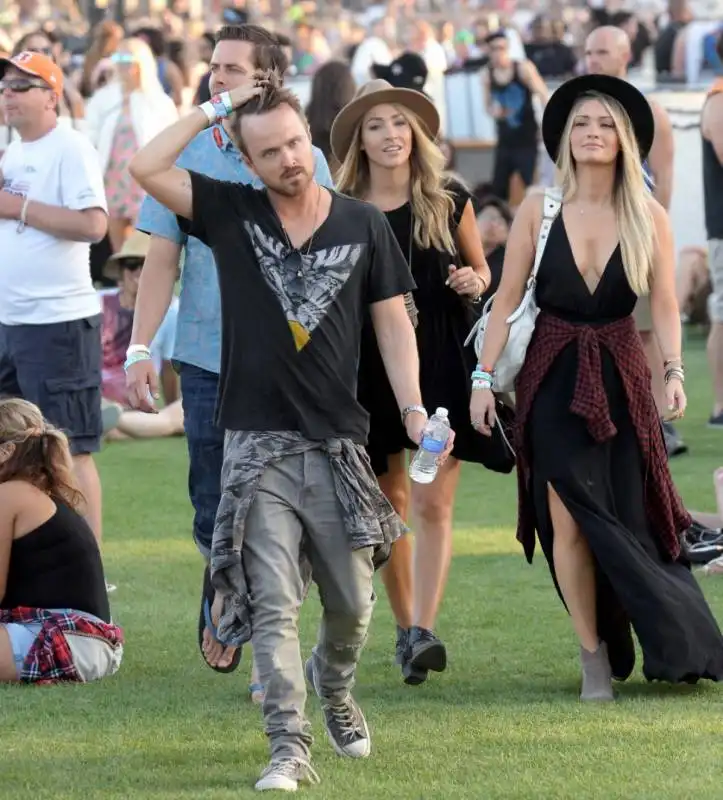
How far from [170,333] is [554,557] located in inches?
239

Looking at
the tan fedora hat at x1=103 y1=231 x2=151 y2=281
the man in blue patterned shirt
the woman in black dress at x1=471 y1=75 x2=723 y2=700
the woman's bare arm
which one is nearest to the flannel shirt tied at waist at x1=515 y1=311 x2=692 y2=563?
the woman in black dress at x1=471 y1=75 x2=723 y2=700

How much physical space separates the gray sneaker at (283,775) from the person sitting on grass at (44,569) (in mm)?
1694

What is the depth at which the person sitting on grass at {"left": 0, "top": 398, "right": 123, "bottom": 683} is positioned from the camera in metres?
6.69

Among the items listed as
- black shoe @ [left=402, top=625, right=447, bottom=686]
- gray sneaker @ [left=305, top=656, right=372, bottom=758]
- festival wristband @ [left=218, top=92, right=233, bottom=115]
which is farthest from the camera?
black shoe @ [left=402, top=625, right=447, bottom=686]

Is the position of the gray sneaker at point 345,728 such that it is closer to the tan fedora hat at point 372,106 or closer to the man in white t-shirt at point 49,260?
the tan fedora hat at point 372,106

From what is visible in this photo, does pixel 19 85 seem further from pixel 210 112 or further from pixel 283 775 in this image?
pixel 283 775

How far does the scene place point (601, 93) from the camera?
6496 mm

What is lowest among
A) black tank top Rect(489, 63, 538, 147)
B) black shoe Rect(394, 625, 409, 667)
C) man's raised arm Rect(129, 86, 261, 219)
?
black tank top Rect(489, 63, 538, 147)

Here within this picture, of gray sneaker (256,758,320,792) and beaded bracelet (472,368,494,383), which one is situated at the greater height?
beaded bracelet (472,368,494,383)

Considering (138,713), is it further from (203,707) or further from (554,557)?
(554,557)

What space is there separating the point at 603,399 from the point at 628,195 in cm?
68

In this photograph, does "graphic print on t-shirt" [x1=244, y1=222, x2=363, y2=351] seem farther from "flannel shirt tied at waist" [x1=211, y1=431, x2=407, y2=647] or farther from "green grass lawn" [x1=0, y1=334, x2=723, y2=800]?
"green grass lawn" [x1=0, y1=334, x2=723, y2=800]

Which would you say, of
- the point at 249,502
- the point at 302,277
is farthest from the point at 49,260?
the point at 249,502

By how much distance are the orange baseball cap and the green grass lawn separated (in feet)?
7.07
